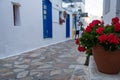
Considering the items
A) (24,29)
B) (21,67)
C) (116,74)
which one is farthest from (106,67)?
(24,29)

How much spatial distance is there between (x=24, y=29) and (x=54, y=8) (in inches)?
173

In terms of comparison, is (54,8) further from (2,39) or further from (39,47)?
(2,39)

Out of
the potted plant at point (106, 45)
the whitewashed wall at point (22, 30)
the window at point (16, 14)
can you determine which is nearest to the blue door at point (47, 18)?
the whitewashed wall at point (22, 30)

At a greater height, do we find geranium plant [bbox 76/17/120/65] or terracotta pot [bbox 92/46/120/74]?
geranium plant [bbox 76/17/120/65]

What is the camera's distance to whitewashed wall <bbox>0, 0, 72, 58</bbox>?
6.67 meters

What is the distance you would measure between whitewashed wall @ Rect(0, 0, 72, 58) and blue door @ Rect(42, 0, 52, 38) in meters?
0.43

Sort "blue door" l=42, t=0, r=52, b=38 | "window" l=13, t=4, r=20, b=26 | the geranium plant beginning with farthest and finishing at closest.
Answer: "blue door" l=42, t=0, r=52, b=38, "window" l=13, t=4, r=20, b=26, the geranium plant

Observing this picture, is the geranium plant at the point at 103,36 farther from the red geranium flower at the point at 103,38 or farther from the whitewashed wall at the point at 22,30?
the whitewashed wall at the point at 22,30

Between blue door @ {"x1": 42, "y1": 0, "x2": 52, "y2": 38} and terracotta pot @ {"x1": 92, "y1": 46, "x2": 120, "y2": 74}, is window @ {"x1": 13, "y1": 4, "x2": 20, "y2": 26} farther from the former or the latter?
terracotta pot @ {"x1": 92, "y1": 46, "x2": 120, "y2": 74}

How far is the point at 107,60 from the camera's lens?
2.03 metres

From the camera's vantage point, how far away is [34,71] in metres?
5.05

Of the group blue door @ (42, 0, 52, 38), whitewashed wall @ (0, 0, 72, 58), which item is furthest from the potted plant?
blue door @ (42, 0, 52, 38)

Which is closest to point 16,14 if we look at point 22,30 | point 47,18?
point 22,30

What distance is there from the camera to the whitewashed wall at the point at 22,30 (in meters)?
6.67
